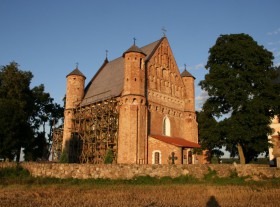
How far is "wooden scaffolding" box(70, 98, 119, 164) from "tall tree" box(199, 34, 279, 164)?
39.9ft

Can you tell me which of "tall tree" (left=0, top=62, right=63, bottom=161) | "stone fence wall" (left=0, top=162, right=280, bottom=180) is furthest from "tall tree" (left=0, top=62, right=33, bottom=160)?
"stone fence wall" (left=0, top=162, right=280, bottom=180)

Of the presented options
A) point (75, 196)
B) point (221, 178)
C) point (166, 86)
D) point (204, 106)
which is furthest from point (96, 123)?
point (75, 196)

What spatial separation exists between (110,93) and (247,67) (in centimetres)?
1811

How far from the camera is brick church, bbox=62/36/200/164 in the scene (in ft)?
110

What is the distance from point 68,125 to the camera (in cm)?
4216

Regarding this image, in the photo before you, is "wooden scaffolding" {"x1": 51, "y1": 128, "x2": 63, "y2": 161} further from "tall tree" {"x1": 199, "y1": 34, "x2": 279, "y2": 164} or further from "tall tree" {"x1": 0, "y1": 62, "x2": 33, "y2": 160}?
"tall tree" {"x1": 199, "y1": 34, "x2": 279, "y2": 164}

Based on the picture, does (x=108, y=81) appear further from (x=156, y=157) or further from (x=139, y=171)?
(x=139, y=171)

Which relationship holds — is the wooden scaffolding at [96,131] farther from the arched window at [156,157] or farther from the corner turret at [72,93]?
the arched window at [156,157]

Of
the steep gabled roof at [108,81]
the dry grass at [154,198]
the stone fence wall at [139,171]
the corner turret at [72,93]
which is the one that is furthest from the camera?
the corner turret at [72,93]

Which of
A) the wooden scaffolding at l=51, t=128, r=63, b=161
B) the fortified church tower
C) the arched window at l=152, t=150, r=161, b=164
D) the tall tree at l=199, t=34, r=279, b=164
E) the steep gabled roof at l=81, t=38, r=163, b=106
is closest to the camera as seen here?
the tall tree at l=199, t=34, r=279, b=164

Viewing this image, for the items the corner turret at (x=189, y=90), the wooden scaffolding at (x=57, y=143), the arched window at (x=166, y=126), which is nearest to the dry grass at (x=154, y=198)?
the arched window at (x=166, y=126)

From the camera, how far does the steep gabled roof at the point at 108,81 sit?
39.4m

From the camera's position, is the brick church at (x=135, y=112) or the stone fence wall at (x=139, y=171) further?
the brick church at (x=135, y=112)

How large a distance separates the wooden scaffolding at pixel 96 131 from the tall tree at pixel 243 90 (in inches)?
479
